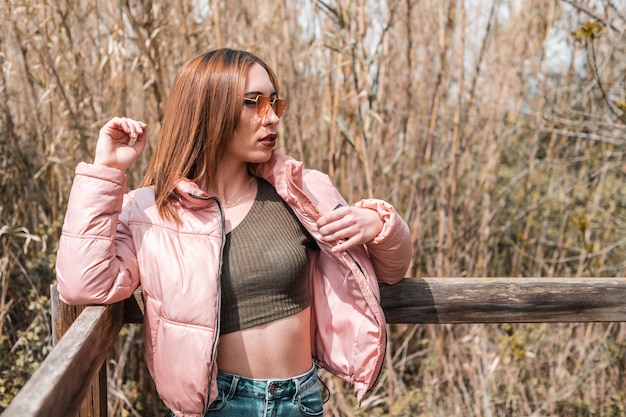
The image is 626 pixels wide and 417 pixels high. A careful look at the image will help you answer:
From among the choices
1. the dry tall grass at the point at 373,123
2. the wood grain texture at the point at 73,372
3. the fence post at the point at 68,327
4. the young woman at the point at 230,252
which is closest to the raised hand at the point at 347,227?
the young woman at the point at 230,252

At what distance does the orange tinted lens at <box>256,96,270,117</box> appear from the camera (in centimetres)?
134

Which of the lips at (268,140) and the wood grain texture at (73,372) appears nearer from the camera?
the wood grain texture at (73,372)

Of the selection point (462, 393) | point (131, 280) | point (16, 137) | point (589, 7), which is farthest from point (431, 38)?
point (131, 280)

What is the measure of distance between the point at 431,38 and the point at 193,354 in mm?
2156

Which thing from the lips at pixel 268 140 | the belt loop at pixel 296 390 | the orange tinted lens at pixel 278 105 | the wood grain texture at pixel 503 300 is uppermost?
the orange tinted lens at pixel 278 105

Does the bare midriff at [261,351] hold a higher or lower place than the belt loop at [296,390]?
higher

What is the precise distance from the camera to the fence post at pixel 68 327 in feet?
4.58

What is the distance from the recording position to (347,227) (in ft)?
4.20

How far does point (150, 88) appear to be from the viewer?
91.7 inches

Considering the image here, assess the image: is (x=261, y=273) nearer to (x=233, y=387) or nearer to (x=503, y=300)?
(x=233, y=387)

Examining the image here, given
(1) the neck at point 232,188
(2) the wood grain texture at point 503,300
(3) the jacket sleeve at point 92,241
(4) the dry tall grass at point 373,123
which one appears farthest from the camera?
(4) the dry tall grass at point 373,123

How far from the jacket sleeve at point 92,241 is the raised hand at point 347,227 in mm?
384

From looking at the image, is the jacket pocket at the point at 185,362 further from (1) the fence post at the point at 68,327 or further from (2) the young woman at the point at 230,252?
(1) the fence post at the point at 68,327

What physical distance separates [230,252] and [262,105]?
30 cm
